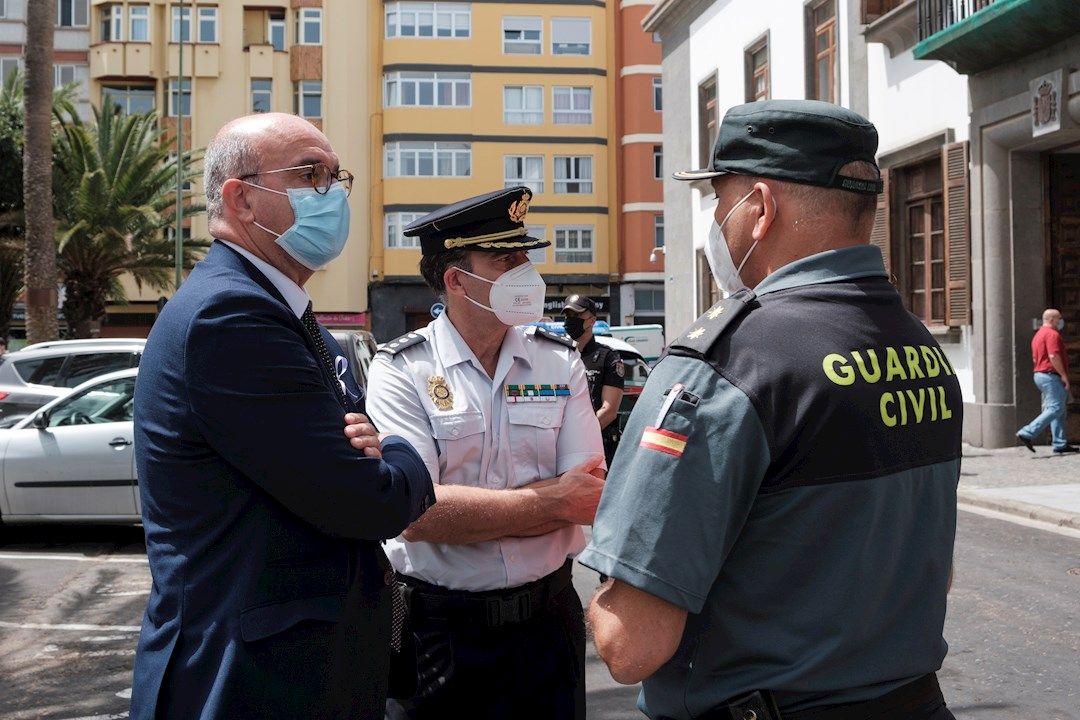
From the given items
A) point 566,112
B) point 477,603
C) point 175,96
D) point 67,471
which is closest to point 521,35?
point 566,112

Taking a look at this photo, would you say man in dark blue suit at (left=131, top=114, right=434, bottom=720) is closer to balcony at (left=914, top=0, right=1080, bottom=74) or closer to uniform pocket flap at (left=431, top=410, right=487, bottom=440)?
uniform pocket flap at (left=431, top=410, right=487, bottom=440)

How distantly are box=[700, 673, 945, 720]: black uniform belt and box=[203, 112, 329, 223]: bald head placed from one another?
4.71 ft

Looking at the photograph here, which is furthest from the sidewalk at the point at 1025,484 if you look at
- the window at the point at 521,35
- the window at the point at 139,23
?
the window at the point at 139,23

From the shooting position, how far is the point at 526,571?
2994mm

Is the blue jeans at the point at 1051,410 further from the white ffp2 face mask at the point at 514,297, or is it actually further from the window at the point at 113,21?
the window at the point at 113,21

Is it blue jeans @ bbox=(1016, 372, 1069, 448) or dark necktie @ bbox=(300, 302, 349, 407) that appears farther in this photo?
blue jeans @ bbox=(1016, 372, 1069, 448)

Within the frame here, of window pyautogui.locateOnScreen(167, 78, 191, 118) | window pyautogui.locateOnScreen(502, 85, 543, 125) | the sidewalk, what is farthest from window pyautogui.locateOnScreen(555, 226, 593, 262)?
the sidewalk

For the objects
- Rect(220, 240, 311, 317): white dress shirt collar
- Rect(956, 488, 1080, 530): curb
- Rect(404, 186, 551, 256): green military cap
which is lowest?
Rect(956, 488, 1080, 530): curb

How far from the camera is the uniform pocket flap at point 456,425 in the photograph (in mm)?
3049

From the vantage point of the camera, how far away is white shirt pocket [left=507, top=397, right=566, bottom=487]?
122 inches

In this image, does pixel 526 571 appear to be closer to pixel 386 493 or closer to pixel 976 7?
pixel 386 493

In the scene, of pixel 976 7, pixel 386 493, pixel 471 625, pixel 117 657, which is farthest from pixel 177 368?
pixel 976 7

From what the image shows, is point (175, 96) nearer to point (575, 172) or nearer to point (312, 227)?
point (575, 172)

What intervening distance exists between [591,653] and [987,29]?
38.9 feet
